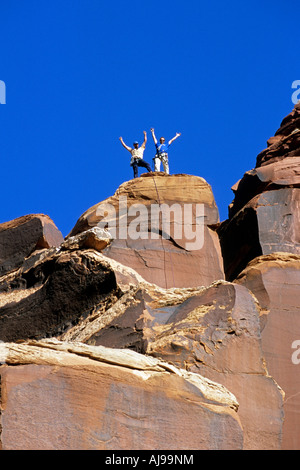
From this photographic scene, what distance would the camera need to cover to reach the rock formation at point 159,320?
946cm

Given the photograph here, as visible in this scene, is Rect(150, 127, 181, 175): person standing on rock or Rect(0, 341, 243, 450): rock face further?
Rect(150, 127, 181, 175): person standing on rock

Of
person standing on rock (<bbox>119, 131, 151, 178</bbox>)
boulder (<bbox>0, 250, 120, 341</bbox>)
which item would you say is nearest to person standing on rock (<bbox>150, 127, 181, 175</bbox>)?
person standing on rock (<bbox>119, 131, 151, 178</bbox>)

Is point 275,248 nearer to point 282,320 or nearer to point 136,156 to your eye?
point 282,320

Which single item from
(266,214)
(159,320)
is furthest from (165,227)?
(159,320)

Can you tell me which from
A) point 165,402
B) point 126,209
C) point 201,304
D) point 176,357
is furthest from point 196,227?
point 165,402

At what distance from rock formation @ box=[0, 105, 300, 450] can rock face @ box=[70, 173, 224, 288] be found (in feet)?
0.09

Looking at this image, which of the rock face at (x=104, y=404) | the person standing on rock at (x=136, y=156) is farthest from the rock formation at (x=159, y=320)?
the person standing on rock at (x=136, y=156)

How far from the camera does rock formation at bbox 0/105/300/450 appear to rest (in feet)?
31.0

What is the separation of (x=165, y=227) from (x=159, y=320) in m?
5.31

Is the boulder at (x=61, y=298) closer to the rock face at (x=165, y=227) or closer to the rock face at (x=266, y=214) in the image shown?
the rock face at (x=165, y=227)

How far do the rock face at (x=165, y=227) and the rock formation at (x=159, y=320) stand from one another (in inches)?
1.1

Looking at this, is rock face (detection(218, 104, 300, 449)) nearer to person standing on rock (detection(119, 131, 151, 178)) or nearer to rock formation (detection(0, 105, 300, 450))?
rock formation (detection(0, 105, 300, 450))

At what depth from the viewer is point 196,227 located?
59.4ft

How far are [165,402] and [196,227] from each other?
856 cm
